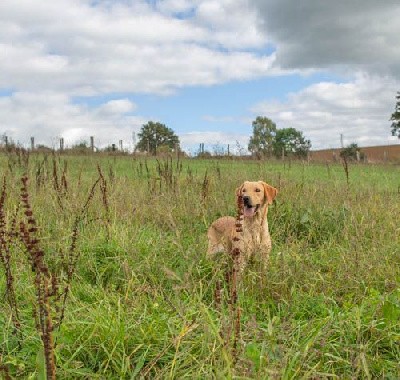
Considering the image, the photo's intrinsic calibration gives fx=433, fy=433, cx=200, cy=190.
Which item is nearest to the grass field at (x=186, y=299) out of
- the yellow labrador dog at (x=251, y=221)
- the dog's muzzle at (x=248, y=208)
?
the yellow labrador dog at (x=251, y=221)

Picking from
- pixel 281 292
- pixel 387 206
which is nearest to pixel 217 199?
pixel 387 206

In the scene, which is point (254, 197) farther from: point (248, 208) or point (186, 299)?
point (186, 299)

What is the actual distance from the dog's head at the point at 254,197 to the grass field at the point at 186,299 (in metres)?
0.51

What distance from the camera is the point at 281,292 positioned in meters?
3.35

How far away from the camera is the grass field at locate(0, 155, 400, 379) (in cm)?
220

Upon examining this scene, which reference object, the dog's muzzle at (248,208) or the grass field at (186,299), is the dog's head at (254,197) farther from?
the grass field at (186,299)

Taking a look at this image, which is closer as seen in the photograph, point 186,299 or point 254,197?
point 186,299

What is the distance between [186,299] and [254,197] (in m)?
1.98

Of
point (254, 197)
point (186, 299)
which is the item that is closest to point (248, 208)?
point (254, 197)

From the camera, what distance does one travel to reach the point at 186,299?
118 inches

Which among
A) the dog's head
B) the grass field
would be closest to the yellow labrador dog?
the dog's head

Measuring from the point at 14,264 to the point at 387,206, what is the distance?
5355mm

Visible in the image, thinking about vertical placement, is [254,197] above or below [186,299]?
above

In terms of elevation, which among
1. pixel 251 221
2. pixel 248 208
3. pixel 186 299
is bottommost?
pixel 186 299
